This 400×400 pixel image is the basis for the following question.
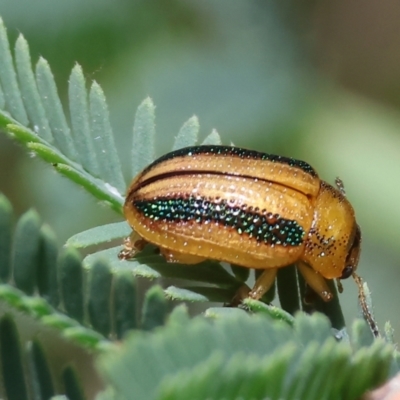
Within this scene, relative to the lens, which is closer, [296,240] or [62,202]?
[296,240]

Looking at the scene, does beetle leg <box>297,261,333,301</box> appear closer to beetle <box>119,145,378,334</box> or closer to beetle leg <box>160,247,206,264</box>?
beetle <box>119,145,378,334</box>

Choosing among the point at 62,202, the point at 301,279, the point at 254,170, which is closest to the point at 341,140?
the point at 62,202

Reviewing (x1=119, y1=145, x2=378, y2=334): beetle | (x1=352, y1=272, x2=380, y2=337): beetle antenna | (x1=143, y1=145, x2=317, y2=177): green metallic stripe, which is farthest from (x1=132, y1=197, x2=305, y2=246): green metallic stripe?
(x1=352, y1=272, x2=380, y2=337): beetle antenna

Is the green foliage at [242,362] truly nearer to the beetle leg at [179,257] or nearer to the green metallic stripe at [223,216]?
the beetle leg at [179,257]

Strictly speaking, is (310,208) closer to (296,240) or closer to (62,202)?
(296,240)

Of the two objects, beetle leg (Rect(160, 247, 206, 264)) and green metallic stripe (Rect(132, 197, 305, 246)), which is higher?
green metallic stripe (Rect(132, 197, 305, 246))

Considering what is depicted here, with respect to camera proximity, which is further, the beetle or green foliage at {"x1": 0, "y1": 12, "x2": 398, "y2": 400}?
the beetle

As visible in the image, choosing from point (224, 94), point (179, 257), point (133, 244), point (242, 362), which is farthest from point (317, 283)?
point (224, 94)

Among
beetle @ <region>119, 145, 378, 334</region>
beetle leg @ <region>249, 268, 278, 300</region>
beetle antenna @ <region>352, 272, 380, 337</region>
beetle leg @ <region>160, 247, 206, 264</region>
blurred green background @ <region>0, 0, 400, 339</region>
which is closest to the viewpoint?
beetle antenna @ <region>352, 272, 380, 337</region>
